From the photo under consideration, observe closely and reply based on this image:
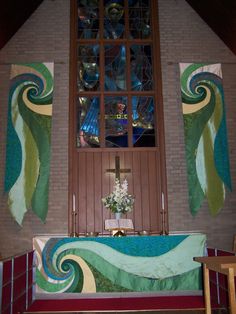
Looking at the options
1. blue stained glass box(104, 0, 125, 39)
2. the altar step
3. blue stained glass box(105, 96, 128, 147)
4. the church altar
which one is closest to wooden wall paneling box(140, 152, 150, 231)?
blue stained glass box(105, 96, 128, 147)

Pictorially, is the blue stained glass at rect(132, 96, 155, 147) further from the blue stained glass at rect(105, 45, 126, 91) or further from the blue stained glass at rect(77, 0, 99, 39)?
the blue stained glass at rect(77, 0, 99, 39)

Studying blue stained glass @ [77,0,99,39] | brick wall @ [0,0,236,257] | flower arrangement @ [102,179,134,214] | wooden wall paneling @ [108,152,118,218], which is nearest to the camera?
flower arrangement @ [102,179,134,214]

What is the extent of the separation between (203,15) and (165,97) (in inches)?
72.7

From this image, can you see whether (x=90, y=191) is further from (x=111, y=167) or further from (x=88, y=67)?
(x=88, y=67)

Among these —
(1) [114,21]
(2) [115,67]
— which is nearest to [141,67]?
(2) [115,67]

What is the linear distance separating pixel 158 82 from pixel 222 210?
272 centimetres

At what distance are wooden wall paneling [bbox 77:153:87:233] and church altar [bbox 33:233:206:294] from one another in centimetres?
191

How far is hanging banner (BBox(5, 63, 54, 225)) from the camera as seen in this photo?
719cm

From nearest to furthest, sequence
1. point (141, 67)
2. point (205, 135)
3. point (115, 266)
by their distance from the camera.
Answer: point (115, 266), point (205, 135), point (141, 67)

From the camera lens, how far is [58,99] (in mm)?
7688

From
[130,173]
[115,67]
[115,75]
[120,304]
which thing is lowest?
[120,304]

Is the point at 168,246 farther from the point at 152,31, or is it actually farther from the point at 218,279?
the point at 152,31

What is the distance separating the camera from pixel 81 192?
7.38 m

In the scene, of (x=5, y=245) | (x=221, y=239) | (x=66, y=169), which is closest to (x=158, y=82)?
(x=66, y=169)
